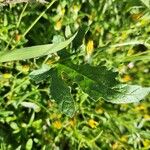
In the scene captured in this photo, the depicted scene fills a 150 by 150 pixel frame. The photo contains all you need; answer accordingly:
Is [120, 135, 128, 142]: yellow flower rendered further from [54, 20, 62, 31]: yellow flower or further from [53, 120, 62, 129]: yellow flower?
[54, 20, 62, 31]: yellow flower

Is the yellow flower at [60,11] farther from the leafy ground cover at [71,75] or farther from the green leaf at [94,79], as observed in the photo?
the green leaf at [94,79]

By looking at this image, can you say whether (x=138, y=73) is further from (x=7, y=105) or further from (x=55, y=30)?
(x=7, y=105)

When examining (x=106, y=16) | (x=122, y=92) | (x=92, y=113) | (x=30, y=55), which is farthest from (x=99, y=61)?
(x=30, y=55)

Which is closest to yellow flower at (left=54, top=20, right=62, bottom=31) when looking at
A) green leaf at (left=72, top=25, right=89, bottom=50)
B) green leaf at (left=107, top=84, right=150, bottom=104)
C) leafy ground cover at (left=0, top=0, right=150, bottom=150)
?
leafy ground cover at (left=0, top=0, right=150, bottom=150)

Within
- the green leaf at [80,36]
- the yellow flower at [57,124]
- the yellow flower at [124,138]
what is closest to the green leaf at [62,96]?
the green leaf at [80,36]

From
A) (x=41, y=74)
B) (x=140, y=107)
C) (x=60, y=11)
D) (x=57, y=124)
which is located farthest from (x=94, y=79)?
(x=140, y=107)

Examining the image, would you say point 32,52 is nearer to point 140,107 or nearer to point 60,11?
point 60,11

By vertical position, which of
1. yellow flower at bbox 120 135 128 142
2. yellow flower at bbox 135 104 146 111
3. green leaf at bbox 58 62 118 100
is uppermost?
green leaf at bbox 58 62 118 100
